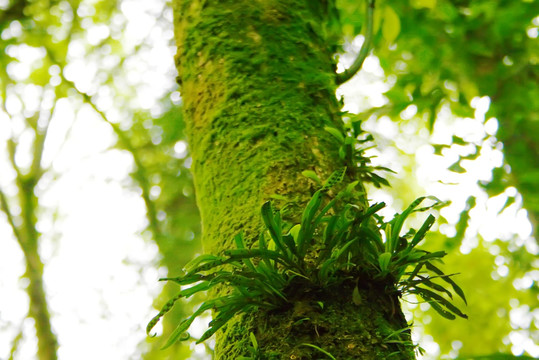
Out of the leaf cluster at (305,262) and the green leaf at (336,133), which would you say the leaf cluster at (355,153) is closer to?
the green leaf at (336,133)

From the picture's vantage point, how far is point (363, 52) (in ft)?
5.85

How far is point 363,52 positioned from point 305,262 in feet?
3.51

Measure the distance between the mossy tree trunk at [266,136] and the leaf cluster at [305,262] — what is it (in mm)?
33

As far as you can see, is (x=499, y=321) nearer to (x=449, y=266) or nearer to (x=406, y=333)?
(x=449, y=266)

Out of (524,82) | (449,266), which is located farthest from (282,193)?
(449,266)

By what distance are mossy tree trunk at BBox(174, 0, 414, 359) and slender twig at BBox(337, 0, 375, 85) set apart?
9 cm

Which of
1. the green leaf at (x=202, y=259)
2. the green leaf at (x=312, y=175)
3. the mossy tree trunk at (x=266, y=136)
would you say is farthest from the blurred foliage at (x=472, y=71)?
the green leaf at (x=202, y=259)

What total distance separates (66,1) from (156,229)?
3184 millimetres

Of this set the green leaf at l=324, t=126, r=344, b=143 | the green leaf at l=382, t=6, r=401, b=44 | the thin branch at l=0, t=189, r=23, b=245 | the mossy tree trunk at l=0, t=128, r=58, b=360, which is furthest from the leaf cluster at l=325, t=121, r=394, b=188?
the thin branch at l=0, t=189, r=23, b=245

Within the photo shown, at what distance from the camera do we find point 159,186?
5973 mm

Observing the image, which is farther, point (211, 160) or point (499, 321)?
point (499, 321)

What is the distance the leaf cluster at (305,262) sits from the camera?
93 centimetres

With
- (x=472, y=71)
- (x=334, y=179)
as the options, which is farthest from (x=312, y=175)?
(x=472, y=71)

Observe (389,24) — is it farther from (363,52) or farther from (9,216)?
(9,216)
